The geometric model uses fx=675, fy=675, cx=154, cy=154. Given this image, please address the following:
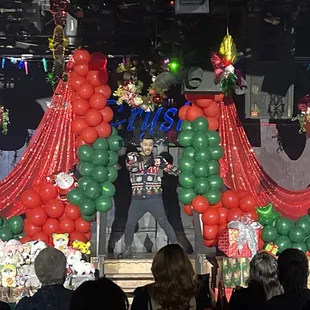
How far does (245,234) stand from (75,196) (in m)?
1.89

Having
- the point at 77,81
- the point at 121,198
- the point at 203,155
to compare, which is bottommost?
the point at 121,198

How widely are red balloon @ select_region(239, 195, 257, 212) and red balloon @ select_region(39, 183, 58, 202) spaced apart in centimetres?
209

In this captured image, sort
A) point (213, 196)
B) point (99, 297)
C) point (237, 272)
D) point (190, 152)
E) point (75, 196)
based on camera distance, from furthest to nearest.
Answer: point (190, 152) < point (213, 196) < point (75, 196) < point (237, 272) < point (99, 297)

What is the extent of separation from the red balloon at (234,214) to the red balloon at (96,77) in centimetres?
206

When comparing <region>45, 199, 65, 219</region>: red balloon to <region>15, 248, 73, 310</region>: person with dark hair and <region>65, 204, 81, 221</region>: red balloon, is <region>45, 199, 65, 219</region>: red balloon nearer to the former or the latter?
<region>65, 204, 81, 221</region>: red balloon

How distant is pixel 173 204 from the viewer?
9539 millimetres

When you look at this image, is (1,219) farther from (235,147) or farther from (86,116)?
(235,147)

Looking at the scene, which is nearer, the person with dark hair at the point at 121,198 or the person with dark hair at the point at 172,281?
the person with dark hair at the point at 172,281

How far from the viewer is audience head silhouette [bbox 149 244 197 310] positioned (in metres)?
2.88

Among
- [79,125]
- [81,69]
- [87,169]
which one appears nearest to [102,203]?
[87,169]

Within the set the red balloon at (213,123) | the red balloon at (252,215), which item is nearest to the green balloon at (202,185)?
the red balloon at (252,215)

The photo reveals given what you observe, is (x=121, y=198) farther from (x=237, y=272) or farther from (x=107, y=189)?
(x=237, y=272)

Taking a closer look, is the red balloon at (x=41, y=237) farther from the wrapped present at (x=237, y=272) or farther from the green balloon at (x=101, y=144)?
the wrapped present at (x=237, y=272)

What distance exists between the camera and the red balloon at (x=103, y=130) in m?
7.53
